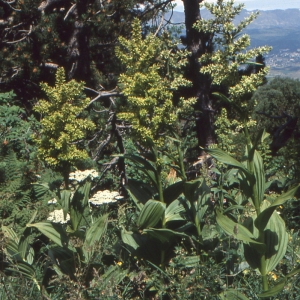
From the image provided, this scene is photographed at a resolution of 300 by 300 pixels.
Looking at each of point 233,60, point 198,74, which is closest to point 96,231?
point 233,60

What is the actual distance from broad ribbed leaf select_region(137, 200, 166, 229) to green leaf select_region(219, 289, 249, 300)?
2.78 ft

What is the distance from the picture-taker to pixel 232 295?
13.1 ft

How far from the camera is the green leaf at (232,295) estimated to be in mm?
3964

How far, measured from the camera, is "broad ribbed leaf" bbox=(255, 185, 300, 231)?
3855 mm

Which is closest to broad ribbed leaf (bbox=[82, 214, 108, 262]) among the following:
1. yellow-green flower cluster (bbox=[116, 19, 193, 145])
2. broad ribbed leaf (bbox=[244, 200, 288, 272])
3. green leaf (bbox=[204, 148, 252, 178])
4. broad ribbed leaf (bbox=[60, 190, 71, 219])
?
broad ribbed leaf (bbox=[60, 190, 71, 219])

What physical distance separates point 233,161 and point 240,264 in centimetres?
109

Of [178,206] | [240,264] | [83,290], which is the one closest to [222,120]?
[178,206]

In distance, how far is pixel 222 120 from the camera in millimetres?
5336

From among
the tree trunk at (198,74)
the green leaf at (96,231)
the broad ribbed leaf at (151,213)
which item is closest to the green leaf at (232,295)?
the broad ribbed leaf at (151,213)

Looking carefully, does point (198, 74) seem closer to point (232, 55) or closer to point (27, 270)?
point (232, 55)

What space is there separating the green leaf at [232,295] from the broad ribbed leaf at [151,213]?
848 millimetres

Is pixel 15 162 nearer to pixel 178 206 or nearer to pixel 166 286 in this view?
pixel 178 206

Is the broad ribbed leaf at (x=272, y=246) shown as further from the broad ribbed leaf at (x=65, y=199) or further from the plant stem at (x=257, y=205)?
the broad ribbed leaf at (x=65, y=199)

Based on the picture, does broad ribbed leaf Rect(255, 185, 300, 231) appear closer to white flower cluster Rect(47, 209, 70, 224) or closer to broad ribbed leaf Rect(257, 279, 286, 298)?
broad ribbed leaf Rect(257, 279, 286, 298)
